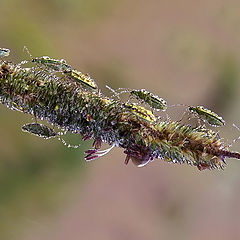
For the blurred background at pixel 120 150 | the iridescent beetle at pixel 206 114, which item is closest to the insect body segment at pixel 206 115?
the iridescent beetle at pixel 206 114

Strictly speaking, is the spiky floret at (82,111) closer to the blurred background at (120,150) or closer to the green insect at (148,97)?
the green insect at (148,97)

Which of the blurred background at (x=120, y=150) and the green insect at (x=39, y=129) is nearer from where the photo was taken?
the green insect at (x=39, y=129)

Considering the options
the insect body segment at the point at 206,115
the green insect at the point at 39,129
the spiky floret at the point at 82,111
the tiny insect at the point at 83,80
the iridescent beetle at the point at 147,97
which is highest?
the insect body segment at the point at 206,115

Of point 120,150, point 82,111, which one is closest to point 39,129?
point 82,111

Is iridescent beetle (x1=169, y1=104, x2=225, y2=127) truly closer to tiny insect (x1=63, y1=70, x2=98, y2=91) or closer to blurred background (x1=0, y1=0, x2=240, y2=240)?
tiny insect (x1=63, y1=70, x2=98, y2=91)

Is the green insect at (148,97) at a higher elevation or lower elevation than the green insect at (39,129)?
higher

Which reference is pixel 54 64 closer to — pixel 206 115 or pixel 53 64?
pixel 53 64
